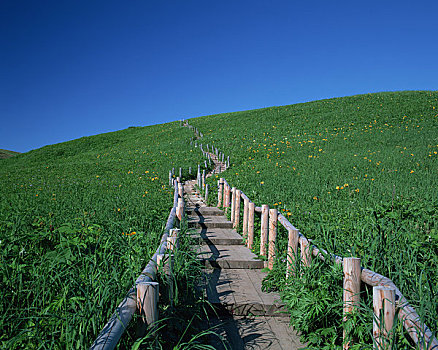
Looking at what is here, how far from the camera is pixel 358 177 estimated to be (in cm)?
1183

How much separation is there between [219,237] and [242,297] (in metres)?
2.70

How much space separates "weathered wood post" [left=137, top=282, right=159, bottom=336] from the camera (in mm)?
2465

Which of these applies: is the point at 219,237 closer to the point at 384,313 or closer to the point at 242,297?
the point at 242,297

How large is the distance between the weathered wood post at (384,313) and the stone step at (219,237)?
4378 mm

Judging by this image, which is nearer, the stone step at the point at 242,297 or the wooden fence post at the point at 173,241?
the wooden fence post at the point at 173,241

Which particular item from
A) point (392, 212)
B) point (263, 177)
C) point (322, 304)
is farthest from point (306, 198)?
point (322, 304)

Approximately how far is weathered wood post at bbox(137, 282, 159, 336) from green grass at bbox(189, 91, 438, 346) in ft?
6.89

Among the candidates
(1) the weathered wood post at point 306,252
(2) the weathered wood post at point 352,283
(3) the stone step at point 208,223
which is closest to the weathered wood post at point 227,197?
(3) the stone step at point 208,223

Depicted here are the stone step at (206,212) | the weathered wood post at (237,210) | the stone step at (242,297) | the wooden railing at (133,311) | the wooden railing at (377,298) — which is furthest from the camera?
the stone step at (206,212)

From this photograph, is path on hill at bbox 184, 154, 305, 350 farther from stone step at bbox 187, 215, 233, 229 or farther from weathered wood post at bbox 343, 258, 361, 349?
weathered wood post at bbox 343, 258, 361, 349

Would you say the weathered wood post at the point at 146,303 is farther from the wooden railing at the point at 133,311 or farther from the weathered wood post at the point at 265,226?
the weathered wood post at the point at 265,226

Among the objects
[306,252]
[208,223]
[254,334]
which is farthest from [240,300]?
[208,223]

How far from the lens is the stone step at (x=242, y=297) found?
4137 mm

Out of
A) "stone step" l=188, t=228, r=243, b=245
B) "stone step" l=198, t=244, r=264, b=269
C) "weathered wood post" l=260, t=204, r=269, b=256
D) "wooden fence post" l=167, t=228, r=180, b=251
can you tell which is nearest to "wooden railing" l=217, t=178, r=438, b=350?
"weathered wood post" l=260, t=204, r=269, b=256
